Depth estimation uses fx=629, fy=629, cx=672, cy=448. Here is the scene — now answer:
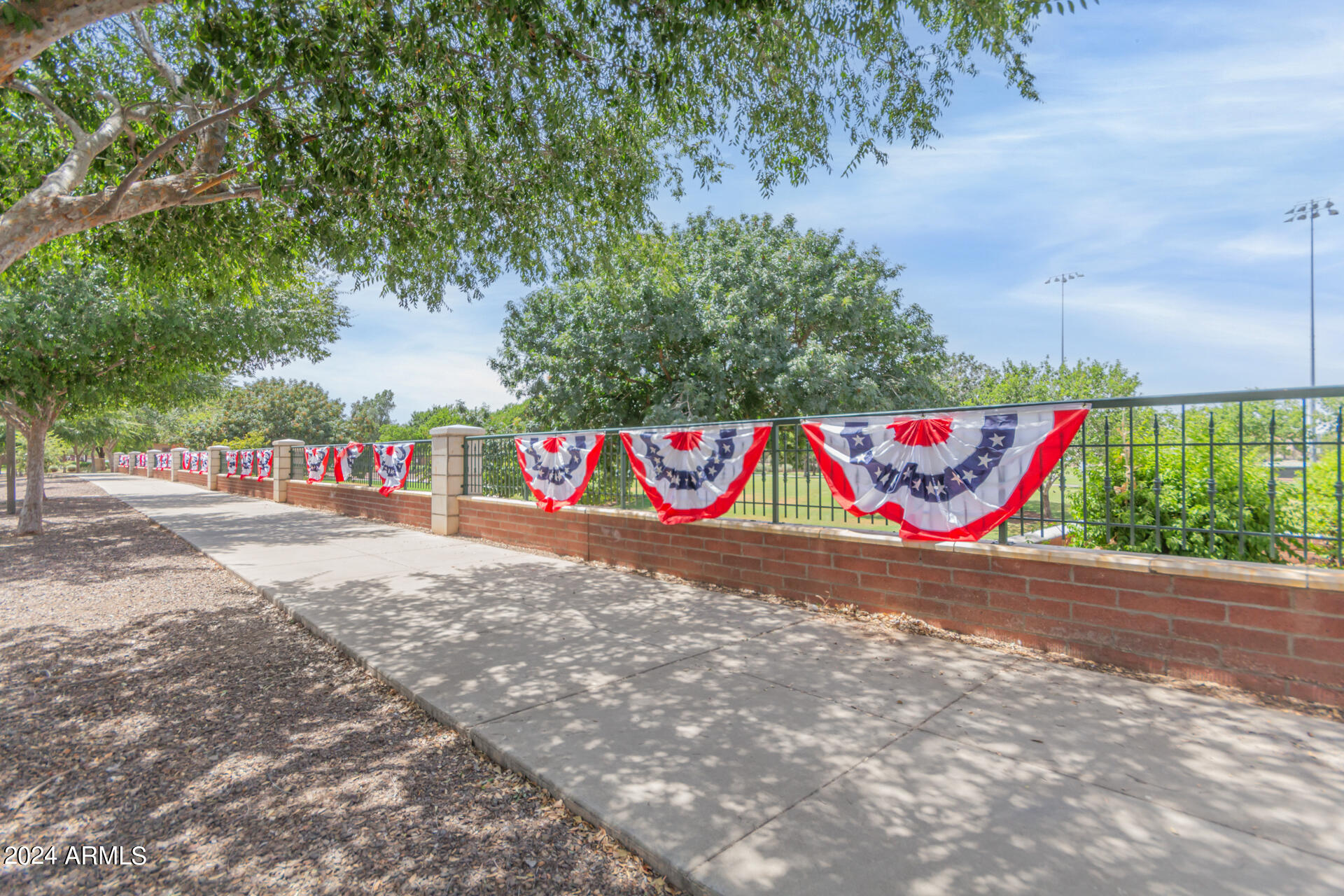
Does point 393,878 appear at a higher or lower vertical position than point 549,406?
lower

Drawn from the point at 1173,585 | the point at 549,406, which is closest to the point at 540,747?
the point at 1173,585

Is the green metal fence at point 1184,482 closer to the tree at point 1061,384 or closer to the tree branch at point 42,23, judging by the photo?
the tree branch at point 42,23

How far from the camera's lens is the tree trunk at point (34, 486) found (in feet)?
41.2

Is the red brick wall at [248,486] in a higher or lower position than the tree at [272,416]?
lower

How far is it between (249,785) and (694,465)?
498 cm

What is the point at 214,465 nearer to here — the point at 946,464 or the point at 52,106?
the point at 52,106

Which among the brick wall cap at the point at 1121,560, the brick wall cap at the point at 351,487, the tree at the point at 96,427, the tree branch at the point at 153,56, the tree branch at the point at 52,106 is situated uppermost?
the tree branch at the point at 153,56

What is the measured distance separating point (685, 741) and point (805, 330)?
17.7m

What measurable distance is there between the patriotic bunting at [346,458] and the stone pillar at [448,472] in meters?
4.75

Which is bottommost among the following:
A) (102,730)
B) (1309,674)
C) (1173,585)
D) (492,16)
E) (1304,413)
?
(102,730)

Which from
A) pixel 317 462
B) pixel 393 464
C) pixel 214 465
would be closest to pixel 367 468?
pixel 393 464

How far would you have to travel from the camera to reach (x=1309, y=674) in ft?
12.0

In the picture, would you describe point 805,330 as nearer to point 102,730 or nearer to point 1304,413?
point 1304,413

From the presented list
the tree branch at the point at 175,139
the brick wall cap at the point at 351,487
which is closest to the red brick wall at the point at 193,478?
the brick wall cap at the point at 351,487
